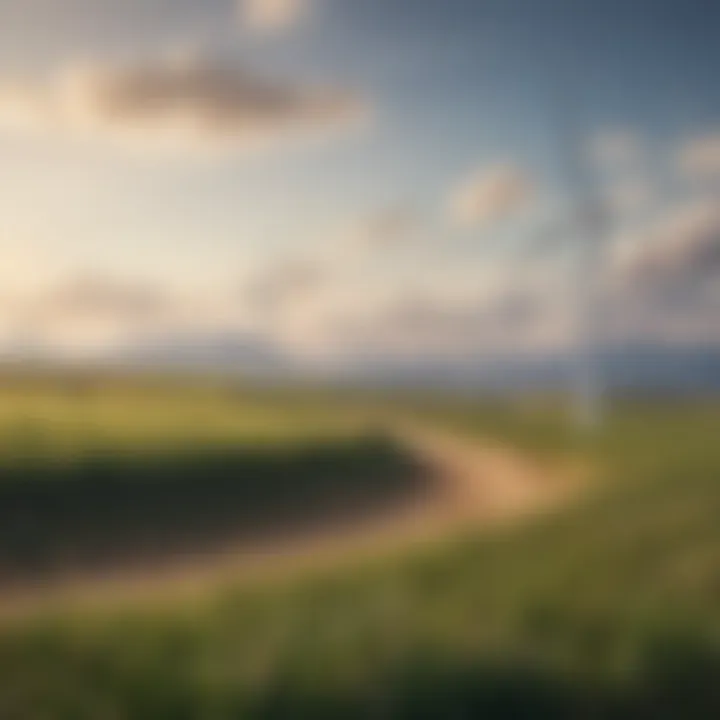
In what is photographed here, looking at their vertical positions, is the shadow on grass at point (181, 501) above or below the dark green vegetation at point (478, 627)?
above

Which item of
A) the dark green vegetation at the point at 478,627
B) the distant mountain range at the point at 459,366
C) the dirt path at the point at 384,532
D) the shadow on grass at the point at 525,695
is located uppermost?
the distant mountain range at the point at 459,366

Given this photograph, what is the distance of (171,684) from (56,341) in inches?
21.6

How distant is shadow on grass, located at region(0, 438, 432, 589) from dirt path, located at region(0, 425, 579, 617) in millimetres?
15

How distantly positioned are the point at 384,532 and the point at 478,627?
0.21 metres

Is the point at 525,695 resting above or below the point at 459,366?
below

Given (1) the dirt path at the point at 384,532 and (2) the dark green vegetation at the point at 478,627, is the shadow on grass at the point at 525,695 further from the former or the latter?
(1) the dirt path at the point at 384,532

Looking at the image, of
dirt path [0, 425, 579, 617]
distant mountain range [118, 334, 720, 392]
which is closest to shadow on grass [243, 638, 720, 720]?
dirt path [0, 425, 579, 617]

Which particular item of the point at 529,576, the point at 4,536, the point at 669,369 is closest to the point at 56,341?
the point at 4,536

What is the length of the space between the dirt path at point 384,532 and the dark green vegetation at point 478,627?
2cm

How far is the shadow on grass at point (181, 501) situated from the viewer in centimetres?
155

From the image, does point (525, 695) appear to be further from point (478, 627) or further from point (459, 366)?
point (459, 366)

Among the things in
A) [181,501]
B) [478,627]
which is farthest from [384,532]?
[181,501]

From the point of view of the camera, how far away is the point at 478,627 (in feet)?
5.41

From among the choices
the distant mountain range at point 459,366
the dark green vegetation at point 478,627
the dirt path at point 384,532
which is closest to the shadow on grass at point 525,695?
the dark green vegetation at point 478,627
